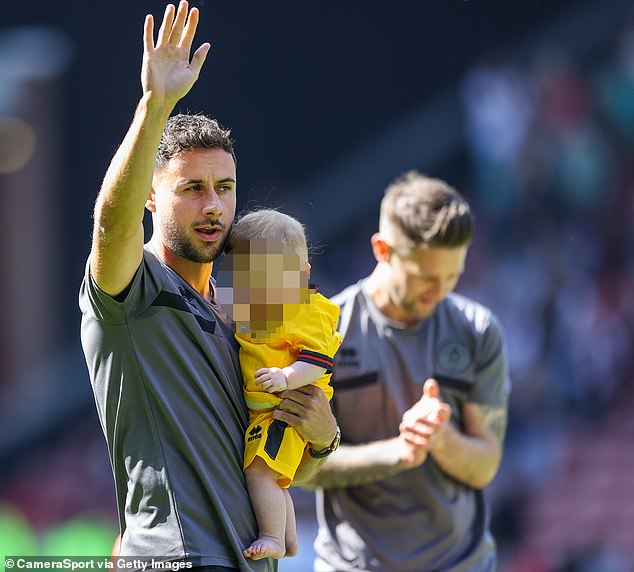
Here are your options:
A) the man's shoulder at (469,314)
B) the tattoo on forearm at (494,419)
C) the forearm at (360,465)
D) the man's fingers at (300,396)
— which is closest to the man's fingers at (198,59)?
the man's fingers at (300,396)

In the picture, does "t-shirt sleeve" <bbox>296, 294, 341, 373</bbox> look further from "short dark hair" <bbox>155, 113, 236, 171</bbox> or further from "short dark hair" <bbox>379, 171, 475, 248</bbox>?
"short dark hair" <bbox>379, 171, 475, 248</bbox>

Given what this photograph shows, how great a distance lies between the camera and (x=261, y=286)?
2.52 metres

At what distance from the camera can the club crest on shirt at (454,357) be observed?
12.2ft

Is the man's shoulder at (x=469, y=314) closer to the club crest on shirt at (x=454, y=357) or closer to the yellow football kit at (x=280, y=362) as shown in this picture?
the club crest on shirt at (x=454, y=357)

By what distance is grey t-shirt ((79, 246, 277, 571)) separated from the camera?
2314 millimetres

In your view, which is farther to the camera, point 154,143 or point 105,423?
point 105,423

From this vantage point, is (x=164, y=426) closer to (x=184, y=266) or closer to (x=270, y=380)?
(x=270, y=380)

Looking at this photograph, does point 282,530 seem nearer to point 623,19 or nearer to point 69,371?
point 69,371

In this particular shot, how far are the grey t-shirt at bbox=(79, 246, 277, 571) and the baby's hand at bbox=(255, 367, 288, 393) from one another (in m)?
0.10

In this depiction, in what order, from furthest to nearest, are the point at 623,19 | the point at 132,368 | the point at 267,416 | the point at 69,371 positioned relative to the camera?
the point at 623,19, the point at 69,371, the point at 267,416, the point at 132,368

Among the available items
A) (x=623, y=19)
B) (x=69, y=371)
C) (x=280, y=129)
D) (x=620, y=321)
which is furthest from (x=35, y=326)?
(x=623, y=19)

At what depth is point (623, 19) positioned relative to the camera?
9320mm

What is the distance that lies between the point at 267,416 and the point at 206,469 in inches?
8.3

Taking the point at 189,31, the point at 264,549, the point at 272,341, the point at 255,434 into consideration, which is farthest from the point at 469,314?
the point at 189,31
